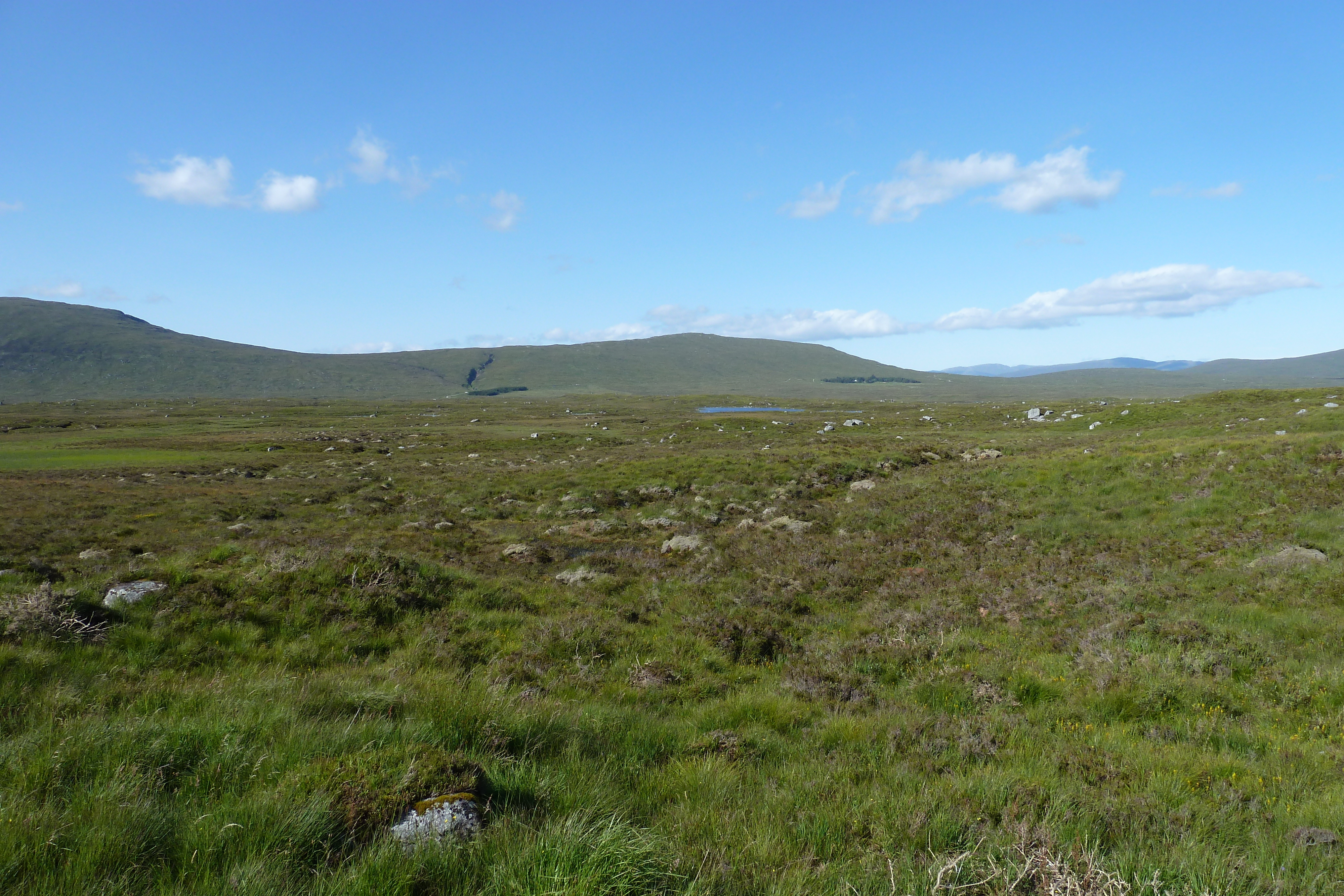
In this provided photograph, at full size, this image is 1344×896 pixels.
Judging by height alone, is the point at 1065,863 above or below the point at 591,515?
above

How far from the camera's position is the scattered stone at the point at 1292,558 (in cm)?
1288

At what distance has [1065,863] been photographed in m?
3.93

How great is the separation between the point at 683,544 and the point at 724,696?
1133 cm

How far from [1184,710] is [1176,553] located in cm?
949

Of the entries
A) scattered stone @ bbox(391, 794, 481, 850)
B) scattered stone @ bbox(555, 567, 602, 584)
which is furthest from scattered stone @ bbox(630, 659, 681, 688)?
scattered stone @ bbox(555, 567, 602, 584)

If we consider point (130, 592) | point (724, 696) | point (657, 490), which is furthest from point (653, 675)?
point (657, 490)

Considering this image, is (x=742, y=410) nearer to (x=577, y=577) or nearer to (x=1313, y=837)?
(x=577, y=577)

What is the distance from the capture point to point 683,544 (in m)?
20.1

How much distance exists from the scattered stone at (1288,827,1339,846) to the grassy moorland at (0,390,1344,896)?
5 cm

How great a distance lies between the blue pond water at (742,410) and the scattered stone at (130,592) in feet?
373

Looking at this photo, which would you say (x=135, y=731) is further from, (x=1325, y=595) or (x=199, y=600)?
(x=1325, y=595)

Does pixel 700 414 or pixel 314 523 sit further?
pixel 700 414

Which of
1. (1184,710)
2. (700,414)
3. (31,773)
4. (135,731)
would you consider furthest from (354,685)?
(700,414)

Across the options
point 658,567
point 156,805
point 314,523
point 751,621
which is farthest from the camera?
point 314,523
